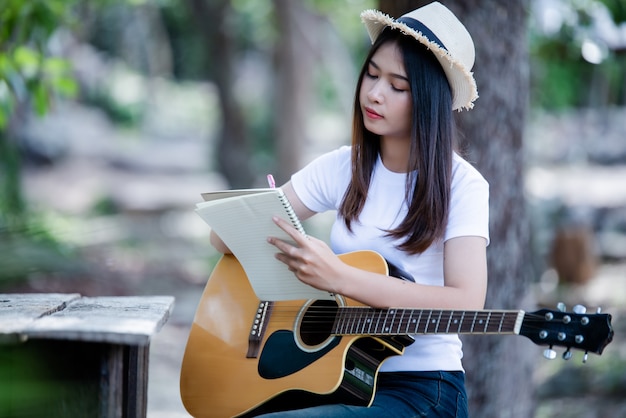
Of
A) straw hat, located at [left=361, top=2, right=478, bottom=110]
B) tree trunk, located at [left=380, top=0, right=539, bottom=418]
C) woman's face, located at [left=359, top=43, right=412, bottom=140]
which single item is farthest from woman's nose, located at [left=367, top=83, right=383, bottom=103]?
tree trunk, located at [left=380, top=0, right=539, bottom=418]

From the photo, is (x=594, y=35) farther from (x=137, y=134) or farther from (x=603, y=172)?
(x=137, y=134)

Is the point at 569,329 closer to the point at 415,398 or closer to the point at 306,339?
the point at 415,398

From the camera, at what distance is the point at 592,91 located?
23266 mm

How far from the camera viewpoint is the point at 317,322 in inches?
101

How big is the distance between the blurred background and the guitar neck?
2.68 feet

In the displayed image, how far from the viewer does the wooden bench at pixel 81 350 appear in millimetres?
1783

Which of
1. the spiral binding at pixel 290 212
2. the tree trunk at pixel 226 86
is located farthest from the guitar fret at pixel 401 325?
the tree trunk at pixel 226 86

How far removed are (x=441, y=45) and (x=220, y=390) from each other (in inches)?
49.8

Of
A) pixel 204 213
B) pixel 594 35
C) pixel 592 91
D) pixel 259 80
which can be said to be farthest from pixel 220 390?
pixel 259 80

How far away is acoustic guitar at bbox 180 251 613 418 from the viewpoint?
7.33 feet

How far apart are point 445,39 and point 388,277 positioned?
0.76 metres

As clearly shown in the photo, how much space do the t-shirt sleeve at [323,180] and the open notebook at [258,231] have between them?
46 centimetres

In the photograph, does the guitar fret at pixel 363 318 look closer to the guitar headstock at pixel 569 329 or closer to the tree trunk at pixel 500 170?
the guitar headstock at pixel 569 329

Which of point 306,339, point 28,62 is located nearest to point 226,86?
point 28,62
